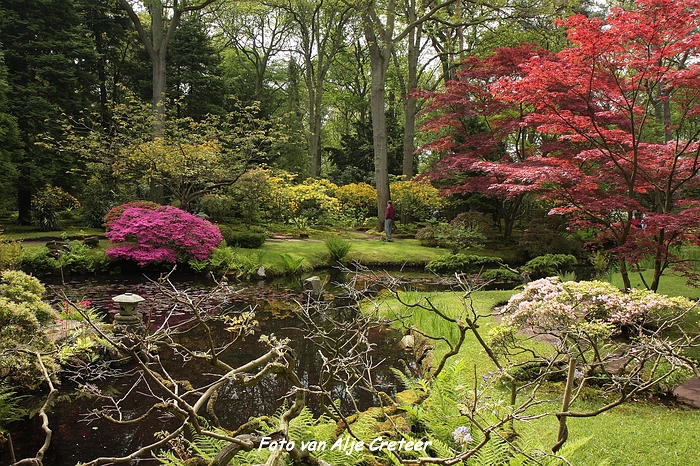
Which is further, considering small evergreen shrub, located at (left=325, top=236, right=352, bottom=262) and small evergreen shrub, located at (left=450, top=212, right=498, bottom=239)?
small evergreen shrub, located at (left=450, top=212, right=498, bottom=239)

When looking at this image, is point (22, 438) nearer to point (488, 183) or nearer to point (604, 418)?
point (604, 418)

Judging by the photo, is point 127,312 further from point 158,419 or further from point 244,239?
point 244,239

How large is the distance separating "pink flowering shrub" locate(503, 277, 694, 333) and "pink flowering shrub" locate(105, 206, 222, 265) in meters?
8.23

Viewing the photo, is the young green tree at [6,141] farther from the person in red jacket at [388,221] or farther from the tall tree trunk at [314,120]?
the tall tree trunk at [314,120]

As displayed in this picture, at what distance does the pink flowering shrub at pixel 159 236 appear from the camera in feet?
32.3

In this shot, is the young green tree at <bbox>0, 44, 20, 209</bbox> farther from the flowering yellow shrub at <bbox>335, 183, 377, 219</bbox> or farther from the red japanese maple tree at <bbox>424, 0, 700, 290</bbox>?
the red japanese maple tree at <bbox>424, 0, 700, 290</bbox>

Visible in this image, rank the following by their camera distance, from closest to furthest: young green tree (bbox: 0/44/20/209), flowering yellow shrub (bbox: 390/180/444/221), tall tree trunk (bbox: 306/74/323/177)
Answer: young green tree (bbox: 0/44/20/209)
flowering yellow shrub (bbox: 390/180/444/221)
tall tree trunk (bbox: 306/74/323/177)

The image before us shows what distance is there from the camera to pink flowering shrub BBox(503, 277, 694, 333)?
11.8ft

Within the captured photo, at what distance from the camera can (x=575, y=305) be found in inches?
143

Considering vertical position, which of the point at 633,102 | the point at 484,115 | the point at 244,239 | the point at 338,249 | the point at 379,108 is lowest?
the point at 338,249

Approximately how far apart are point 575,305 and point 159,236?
9135 millimetres

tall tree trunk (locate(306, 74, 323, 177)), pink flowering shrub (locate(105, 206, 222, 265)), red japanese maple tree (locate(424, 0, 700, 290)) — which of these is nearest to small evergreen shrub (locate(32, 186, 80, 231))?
pink flowering shrub (locate(105, 206, 222, 265))

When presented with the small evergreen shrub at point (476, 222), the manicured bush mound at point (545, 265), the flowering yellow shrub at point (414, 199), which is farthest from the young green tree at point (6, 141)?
the manicured bush mound at point (545, 265)

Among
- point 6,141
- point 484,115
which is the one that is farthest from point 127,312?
point 484,115
